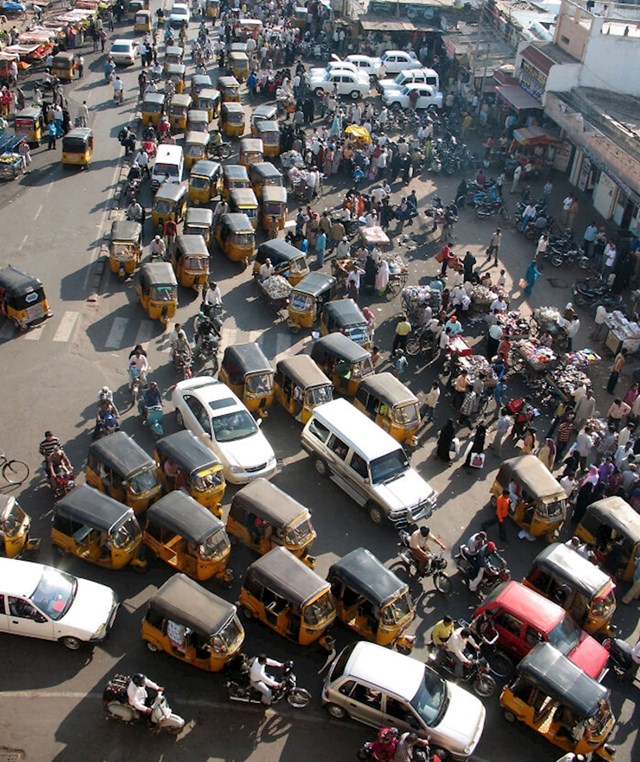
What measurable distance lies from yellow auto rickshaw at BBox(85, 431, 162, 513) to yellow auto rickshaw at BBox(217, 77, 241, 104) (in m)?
30.4

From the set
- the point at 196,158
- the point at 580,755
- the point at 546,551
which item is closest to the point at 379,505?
the point at 546,551

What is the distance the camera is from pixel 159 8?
202 ft

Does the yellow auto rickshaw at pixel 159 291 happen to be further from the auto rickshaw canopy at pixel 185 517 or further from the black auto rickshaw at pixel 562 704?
the black auto rickshaw at pixel 562 704

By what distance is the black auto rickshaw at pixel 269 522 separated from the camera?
1714cm

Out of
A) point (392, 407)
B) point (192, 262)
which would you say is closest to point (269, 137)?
point (192, 262)

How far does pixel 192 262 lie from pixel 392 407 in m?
10.0

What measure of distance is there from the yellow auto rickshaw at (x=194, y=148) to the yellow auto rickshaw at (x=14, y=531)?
23102 millimetres

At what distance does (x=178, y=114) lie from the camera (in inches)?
1598

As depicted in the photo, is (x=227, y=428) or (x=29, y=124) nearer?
(x=227, y=428)

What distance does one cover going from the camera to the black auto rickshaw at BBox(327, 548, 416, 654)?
51.3 ft

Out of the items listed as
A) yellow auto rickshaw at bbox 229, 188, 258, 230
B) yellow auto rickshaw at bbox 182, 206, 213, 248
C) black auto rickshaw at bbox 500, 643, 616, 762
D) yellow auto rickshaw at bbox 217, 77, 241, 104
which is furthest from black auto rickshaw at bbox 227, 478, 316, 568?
yellow auto rickshaw at bbox 217, 77, 241, 104

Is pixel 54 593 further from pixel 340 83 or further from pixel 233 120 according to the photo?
pixel 340 83

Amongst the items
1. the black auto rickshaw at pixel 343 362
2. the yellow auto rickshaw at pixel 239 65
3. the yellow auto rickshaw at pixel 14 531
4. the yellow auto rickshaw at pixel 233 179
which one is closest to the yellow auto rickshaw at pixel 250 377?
the black auto rickshaw at pixel 343 362

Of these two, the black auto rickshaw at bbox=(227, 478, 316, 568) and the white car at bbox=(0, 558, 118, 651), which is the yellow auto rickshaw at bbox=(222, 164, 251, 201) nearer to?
the black auto rickshaw at bbox=(227, 478, 316, 568)
